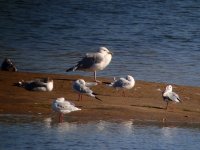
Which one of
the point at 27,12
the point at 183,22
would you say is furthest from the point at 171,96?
the point at 27,12

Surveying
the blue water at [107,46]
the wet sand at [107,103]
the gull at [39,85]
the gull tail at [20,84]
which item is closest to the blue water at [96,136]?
the blue water at [107,46]

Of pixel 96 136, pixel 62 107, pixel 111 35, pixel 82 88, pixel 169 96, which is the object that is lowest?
pixel 96 136

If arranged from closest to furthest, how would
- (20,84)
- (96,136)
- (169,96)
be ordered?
1. (96,136)
2. (169,96)
3. (20,84)

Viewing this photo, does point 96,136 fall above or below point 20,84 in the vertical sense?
below

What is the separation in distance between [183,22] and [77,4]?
256 inches

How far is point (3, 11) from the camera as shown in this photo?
120ft

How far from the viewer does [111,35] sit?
3047 cm

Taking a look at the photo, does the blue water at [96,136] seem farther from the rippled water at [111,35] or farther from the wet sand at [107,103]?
the rippled water at [111,35]

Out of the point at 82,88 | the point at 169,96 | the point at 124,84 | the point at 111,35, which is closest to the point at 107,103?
the point at 82,88

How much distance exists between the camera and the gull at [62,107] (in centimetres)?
1590

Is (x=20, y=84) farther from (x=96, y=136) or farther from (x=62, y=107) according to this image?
(x=96, y=136)

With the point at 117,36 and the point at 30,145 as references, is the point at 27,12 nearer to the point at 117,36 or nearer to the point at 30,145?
the point at 117,36

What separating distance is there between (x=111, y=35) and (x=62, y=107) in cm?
1478

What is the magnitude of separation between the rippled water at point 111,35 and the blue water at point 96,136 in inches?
205
